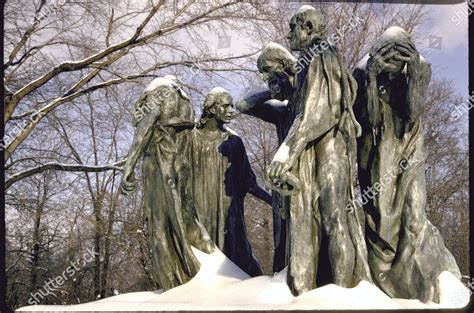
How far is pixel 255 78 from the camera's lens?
15.3m

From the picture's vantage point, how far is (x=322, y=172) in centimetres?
551

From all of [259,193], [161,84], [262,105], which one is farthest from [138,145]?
[259,193]

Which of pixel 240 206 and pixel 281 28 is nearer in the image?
pixel 240 206

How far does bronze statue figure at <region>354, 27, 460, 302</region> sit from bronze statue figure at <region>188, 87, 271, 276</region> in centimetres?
126

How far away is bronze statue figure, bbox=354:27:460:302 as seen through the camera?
5.68m

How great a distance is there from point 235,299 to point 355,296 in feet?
2.76

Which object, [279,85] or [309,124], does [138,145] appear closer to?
[279,85]

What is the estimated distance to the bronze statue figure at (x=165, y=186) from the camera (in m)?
6.11

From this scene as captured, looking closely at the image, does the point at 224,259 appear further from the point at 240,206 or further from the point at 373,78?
the point at 373,78

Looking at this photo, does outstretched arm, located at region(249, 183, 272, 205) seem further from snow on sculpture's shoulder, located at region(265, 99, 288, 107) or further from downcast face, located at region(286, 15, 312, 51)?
downcast face, located at region(286, 15, 312, 51)

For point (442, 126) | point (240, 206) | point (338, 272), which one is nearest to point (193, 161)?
point (240, 206)

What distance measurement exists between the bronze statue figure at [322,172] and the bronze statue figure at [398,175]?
1.10ft

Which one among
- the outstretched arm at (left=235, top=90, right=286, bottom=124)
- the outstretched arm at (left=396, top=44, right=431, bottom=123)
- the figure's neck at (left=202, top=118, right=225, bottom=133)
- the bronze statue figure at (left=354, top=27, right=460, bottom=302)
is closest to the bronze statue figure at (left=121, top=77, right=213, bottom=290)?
the figure's neck at (left=202, top=118, right=225, bottom=133)

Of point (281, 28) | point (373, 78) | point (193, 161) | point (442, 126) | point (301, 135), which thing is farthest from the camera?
point (442, 126)
